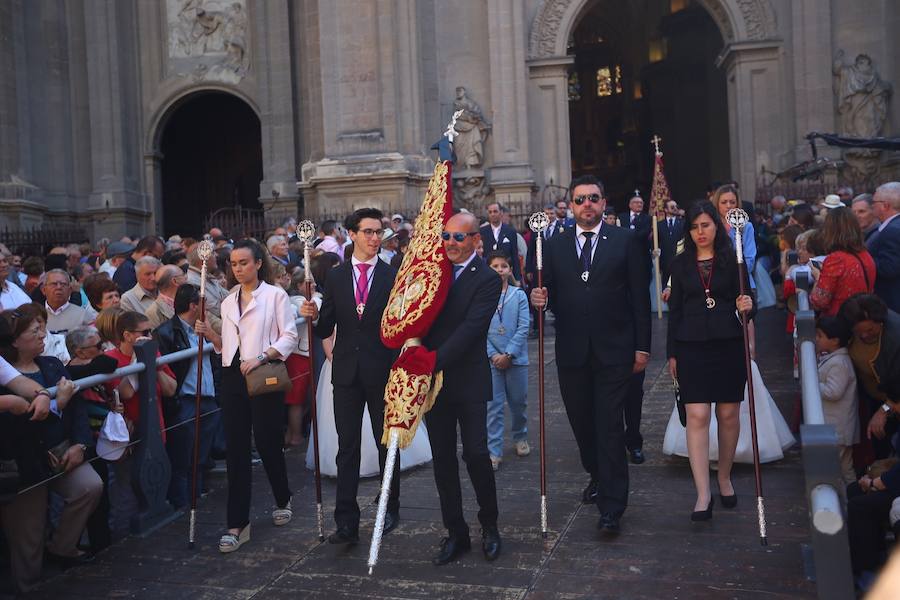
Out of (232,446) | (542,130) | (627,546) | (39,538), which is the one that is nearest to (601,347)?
(627,546)

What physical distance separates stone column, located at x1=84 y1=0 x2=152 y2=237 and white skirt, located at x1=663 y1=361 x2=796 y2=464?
19.6 meters

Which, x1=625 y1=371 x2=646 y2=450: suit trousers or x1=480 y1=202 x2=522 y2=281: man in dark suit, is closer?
x1=625 y1=371 x2=646 y2=450: suit trousers

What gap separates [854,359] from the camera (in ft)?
22.5

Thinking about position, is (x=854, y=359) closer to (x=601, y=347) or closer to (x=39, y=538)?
(x=601, y=347)

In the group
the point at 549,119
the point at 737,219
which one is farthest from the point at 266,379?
the point at 549,119

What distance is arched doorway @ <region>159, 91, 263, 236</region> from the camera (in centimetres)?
2966

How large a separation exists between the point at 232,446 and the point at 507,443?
127 inches

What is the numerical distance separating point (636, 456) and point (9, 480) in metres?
4.70

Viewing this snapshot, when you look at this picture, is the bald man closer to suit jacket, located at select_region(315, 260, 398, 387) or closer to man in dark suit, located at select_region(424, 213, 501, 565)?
suit jacket, located at select_region(315, 260, 398, 387)

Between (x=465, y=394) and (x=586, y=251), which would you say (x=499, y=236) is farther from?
(x=465, y=394)

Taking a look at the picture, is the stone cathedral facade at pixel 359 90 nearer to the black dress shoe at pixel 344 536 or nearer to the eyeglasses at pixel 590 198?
the eyeglasses at pixel 590 198

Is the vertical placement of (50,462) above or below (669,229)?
below

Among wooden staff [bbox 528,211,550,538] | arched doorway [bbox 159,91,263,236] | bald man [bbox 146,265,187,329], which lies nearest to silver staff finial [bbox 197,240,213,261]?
bald man [bbox 146,265,187,329]

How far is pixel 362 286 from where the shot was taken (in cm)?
648
